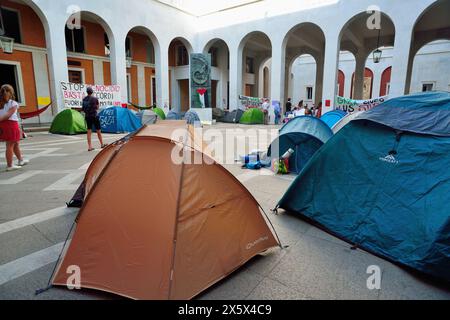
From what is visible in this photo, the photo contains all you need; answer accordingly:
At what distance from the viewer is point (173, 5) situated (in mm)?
20344

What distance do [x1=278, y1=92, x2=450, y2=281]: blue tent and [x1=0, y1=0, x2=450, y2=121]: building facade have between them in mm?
14169

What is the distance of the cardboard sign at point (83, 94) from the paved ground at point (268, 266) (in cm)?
1094

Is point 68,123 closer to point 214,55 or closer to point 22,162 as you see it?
point 22,162

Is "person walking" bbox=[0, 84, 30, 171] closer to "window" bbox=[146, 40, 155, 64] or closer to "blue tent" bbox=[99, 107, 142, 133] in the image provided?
"blue tent" bbox=[99, 107, 142, 133]

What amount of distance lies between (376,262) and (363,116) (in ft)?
5.87

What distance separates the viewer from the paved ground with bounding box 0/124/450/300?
2.58 metres

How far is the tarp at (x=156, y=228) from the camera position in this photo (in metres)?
2.47

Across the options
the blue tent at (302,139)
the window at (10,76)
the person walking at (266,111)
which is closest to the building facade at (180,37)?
the window at (10,76)

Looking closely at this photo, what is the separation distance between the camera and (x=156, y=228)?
2574 mm

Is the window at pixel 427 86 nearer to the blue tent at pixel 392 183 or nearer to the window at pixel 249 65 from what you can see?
the window at pixel 249 65

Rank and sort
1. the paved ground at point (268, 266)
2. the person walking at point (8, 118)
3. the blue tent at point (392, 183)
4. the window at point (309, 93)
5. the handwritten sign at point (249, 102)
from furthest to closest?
the window at point (309, 93) → the handwritten sign at point (249, 102) → the person walking at point (8, 118) → the blue tent at point (392, 183) → the paved ground at point (268, 266)

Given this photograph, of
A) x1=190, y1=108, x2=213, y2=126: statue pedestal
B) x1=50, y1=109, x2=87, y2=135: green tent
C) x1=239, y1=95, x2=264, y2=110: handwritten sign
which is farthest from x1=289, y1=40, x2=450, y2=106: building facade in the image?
x1=50, y1=109, x2=87, y2=135: green tent
